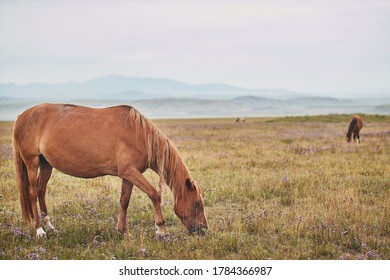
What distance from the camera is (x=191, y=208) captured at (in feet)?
20.6

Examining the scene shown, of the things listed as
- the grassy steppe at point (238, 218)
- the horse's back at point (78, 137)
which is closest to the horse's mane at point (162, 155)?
the horse's back at point (78, 137)

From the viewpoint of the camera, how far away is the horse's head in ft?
20.6

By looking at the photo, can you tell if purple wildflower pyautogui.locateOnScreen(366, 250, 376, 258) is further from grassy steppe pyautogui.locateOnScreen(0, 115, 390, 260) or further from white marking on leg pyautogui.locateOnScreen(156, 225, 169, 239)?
white marking on leg pyautogui.locateOnScreen(156, 225, 169, 239)

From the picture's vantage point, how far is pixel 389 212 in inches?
280

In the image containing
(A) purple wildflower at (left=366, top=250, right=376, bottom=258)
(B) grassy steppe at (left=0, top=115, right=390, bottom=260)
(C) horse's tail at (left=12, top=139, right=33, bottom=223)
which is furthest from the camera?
(C) horse's tail at (left=12, top=139, right=33, bottom=223)

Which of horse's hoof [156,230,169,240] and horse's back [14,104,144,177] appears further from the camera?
horse's back [14,104,144,177]

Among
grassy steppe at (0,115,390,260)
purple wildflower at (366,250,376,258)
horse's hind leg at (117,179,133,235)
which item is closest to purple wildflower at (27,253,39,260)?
grassy steppe at (0,115,390,260)

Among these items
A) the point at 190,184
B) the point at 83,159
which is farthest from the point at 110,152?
the point at 190,184

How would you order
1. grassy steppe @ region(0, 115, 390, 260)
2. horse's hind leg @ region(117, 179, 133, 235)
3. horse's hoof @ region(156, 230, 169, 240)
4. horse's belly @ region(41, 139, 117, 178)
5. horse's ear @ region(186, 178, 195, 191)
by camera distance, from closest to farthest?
grassy steppe @ region(0, 115, 390, 260) → horse's hoof @ region(156, 230, 169, 240) → horse's ear @ region(186, 178, 195, 191) → horse's belly @ region(41, 139, 117, 178) → horse's hind leg @ region(117, 179, 133, 235)

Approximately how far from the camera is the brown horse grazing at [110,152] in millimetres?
6285

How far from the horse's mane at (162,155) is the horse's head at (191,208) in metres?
0.09

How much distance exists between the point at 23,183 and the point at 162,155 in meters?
2.79

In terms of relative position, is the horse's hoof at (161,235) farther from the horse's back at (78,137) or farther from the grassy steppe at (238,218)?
the horse's back at (78,137)

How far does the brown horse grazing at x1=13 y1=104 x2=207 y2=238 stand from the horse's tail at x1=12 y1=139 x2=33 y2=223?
3cm
